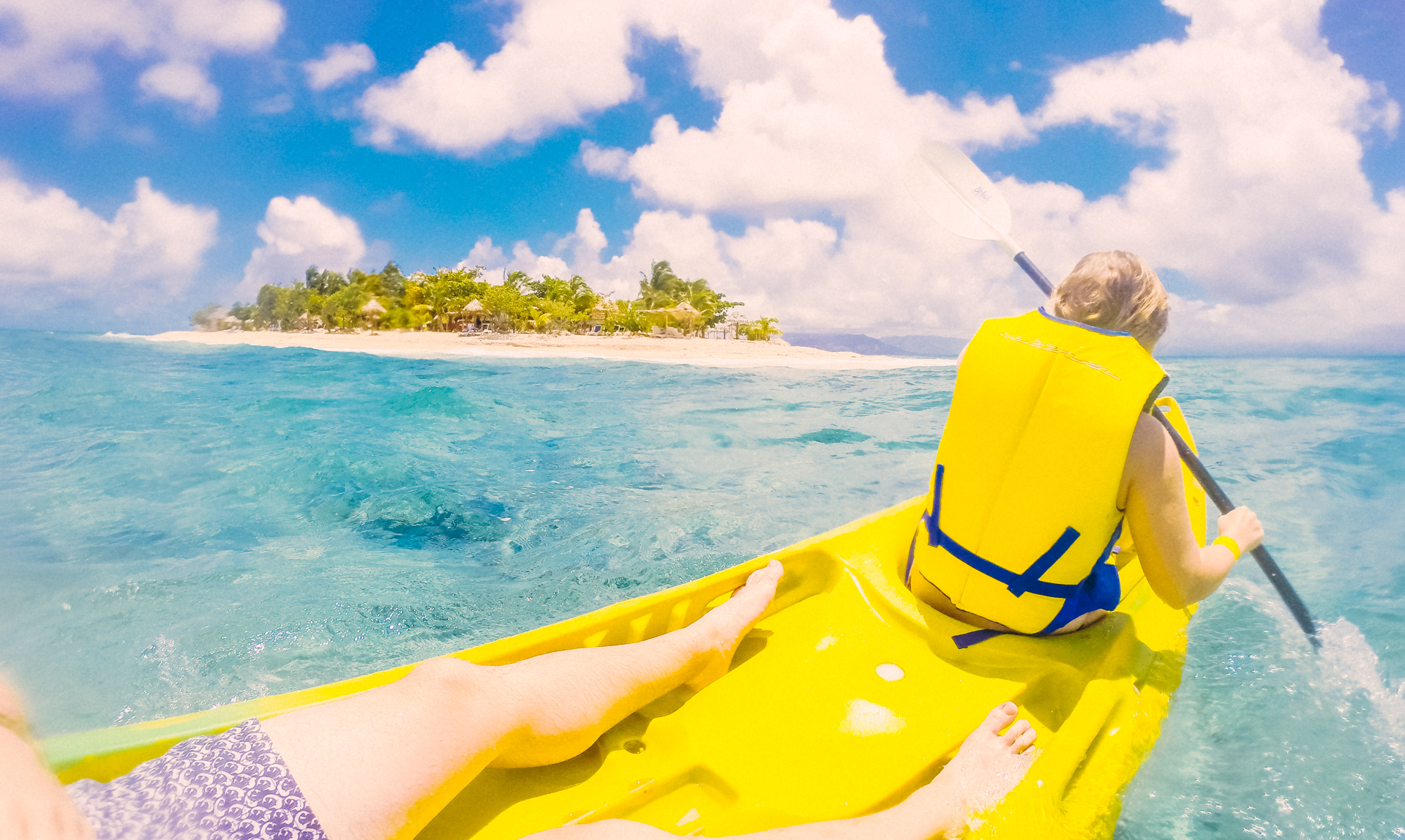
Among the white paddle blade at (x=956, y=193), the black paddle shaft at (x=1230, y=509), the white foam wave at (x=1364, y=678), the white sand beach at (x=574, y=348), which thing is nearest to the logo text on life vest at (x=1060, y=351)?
the black paddle shaft at (x=1230, y=509)

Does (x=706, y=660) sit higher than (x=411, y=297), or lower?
lower

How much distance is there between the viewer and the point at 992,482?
1.67 metres

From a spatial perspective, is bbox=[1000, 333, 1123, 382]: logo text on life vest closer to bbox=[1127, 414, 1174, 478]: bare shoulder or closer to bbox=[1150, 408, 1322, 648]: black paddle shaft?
bbox=[1127, 414, 1174, 478]: bare shoulder

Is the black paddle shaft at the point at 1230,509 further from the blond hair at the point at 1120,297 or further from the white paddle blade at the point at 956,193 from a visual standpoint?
the white paddle blade at the point at 956,193

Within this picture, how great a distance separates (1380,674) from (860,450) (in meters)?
4.66

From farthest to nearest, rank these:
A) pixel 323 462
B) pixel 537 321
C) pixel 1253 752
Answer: pixel 537 321 → pixel 323 462 → pixel 1253 752

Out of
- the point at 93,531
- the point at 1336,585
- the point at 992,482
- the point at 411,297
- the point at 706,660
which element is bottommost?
the point at 93,531

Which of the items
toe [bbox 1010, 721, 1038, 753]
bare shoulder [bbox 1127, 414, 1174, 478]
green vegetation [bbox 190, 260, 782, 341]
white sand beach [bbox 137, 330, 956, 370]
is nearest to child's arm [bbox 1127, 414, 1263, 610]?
bare shoulder [bbox 1127, 414, 1174, 478]

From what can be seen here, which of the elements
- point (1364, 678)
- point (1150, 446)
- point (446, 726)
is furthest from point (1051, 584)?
point (1364, 678)

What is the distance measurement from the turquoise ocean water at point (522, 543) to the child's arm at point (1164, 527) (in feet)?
1.65

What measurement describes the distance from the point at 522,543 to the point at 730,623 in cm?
255

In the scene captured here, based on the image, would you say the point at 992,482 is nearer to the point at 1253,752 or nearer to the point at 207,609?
the point at 1253,752

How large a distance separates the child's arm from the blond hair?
259 millimetres

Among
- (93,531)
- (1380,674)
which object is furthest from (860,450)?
(93,531)
